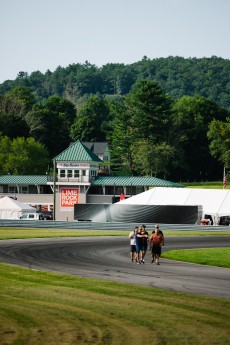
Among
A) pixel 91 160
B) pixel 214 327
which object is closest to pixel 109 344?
pixel 214 327

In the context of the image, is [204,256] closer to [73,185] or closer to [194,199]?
[194,199]

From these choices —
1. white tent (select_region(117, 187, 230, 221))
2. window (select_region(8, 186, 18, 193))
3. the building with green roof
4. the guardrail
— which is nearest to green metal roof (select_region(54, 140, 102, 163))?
the building with green roof

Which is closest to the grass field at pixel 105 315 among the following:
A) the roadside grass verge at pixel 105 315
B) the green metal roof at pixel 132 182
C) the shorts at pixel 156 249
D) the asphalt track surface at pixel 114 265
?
the roadside grass verge at pixel 105 315

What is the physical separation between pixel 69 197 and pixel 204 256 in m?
70.5

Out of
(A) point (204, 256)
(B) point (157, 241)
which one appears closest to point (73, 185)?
(A) point (204, 256)

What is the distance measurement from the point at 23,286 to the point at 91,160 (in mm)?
89685

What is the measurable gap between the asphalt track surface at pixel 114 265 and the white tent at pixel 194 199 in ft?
97.0

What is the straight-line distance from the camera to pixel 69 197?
114125 millimetres

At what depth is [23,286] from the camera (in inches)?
1080

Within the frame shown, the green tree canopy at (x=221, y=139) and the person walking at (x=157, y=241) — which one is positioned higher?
the green tree canopy at (x=221, y=139)

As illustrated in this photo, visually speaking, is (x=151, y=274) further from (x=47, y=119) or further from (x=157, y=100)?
(x=47, y=119)

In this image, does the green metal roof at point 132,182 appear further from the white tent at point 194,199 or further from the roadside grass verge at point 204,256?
the roadside grass verge at point 204,256

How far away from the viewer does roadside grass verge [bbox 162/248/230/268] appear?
41.0 metres

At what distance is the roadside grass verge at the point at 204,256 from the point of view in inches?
1615
